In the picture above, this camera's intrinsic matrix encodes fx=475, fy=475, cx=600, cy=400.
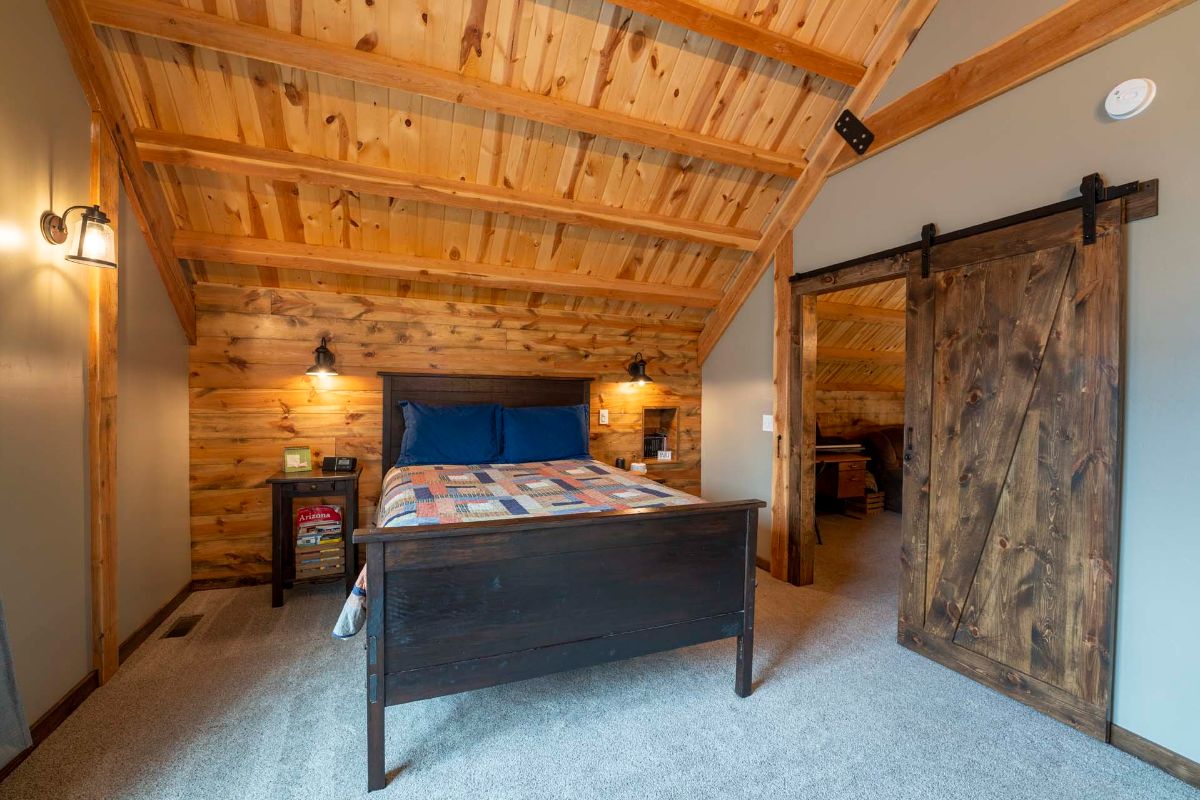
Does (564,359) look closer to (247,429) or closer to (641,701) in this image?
(247,429)

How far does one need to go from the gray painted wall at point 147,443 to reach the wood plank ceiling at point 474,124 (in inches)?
19.1

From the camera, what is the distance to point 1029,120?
81.0 inches

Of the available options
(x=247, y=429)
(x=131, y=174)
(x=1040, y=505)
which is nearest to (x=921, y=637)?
(x=1040, y=505)

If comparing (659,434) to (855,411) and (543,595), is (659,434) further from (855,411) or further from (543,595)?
(543,595)

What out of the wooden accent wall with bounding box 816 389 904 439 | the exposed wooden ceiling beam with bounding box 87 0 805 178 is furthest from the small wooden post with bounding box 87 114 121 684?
the wooden accent wall with bounding box 816 389 904 439

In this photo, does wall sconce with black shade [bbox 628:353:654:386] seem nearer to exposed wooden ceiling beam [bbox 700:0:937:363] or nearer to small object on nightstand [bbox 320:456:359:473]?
exposed wooden ceiling beam [bbox 700:0:937:363]

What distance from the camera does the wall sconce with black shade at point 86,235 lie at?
1764 mm

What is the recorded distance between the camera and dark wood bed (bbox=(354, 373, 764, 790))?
5.12 feet

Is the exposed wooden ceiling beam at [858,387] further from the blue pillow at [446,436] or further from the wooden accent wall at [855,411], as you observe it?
the blue pillow at [446,436]

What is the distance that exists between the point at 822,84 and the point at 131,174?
3701 millimetres

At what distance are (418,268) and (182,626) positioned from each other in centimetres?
250

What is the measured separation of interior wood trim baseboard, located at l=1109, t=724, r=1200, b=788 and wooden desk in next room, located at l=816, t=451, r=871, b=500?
312 centimetres

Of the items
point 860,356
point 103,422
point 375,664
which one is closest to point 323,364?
point 103,422

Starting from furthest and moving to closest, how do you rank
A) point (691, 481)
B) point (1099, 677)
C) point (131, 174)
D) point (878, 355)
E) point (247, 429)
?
point (878, 355)
point (691, 481)
point (247, 429)
point (131, 174)
point (1099, 677)
